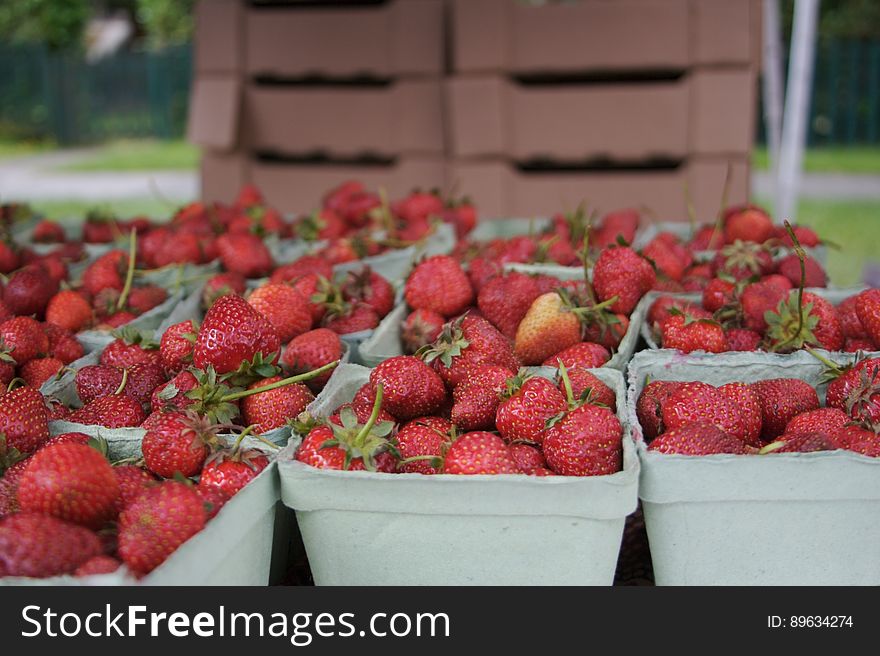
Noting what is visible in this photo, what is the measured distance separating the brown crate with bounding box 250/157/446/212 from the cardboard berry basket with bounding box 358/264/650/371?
1.81m

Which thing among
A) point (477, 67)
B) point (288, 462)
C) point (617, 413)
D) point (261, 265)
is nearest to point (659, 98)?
point (477, 67)

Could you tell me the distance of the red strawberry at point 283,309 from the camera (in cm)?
170

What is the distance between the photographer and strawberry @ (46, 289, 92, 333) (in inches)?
76.1

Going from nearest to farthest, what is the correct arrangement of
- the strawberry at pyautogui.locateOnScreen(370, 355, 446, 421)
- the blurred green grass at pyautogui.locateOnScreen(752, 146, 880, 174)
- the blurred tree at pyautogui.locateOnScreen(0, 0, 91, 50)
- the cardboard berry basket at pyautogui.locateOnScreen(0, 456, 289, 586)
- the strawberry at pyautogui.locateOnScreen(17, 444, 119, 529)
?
the cardboard berry basket at pyautogui.locateOnScreen(0, 456, 289, 586)
the strawberry at pyautogui.locateOnScreen(17, 444, 119, 529)
the strawberry at pyautogui.locateOnScreen(370, 355, 446, 421)
the blurred green grass at pyautogui.locateOnScreen(752, 146, 880, 174)
the blurred tree at pyautogui.locateOnScreen(0, 0, 91, 50)

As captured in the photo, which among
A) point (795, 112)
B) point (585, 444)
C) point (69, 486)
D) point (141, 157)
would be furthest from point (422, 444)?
point (141, 157)

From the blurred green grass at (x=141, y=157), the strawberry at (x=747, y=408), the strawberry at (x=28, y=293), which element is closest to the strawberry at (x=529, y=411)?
the strawberry at (x=747, y=408)

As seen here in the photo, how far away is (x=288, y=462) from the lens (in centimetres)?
119

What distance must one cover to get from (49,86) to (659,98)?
9.41 metres

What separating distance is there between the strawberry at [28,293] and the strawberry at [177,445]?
0.84m

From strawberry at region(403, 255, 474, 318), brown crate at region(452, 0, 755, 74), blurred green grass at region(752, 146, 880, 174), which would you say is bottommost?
blurred green grass at region(752, 146, 880, 174)

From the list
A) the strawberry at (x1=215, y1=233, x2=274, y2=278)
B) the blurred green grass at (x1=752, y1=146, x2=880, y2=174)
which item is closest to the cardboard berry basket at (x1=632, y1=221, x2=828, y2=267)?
the strawberry at (x1=215, y1=233, x2=274, y2=278)

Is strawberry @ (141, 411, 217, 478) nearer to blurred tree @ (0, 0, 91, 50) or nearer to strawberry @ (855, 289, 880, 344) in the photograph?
strawberry @ (855, 289, 880, 344)

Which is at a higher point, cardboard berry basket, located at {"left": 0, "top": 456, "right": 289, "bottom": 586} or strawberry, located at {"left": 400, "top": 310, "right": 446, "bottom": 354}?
strawberry, located at {"left": 400, "top": 310, "right": 446, "bottom": 354}

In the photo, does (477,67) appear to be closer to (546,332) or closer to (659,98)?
(659,98)
